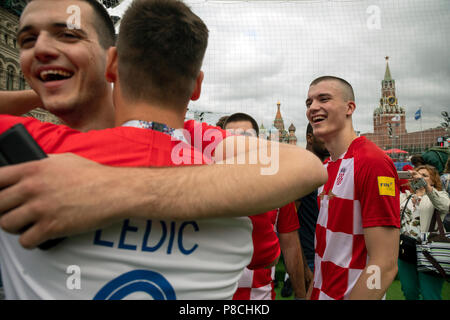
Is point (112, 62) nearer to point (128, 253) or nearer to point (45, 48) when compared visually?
point (45, 48)

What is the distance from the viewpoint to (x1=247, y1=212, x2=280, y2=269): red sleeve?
1147mm

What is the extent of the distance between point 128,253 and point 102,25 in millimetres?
1062

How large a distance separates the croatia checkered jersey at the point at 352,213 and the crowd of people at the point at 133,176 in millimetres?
898

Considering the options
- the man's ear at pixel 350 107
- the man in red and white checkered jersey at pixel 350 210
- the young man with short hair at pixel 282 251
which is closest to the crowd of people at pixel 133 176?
the man in red and white checkered jersey at pixel 350 210

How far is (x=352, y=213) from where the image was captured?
1.90 meters

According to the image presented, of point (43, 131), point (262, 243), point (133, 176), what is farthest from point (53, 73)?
point (262, 243)

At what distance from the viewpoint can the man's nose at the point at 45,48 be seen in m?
1.07

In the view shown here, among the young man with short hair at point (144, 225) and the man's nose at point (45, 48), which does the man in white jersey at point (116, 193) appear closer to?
the young man with short hair at point (144, 225)

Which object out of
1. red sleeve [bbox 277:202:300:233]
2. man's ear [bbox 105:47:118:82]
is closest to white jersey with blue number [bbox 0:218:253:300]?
man's ear [bbox 105:47:118:82]

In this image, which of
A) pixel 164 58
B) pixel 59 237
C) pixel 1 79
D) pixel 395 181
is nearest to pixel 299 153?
pixel 164 58

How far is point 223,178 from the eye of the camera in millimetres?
750

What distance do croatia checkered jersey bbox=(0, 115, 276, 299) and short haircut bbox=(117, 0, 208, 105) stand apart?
15 centimetres

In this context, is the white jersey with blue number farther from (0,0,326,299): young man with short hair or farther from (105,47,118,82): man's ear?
(105,47,118,82): man's ear

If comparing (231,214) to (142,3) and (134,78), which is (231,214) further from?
(142,3)
